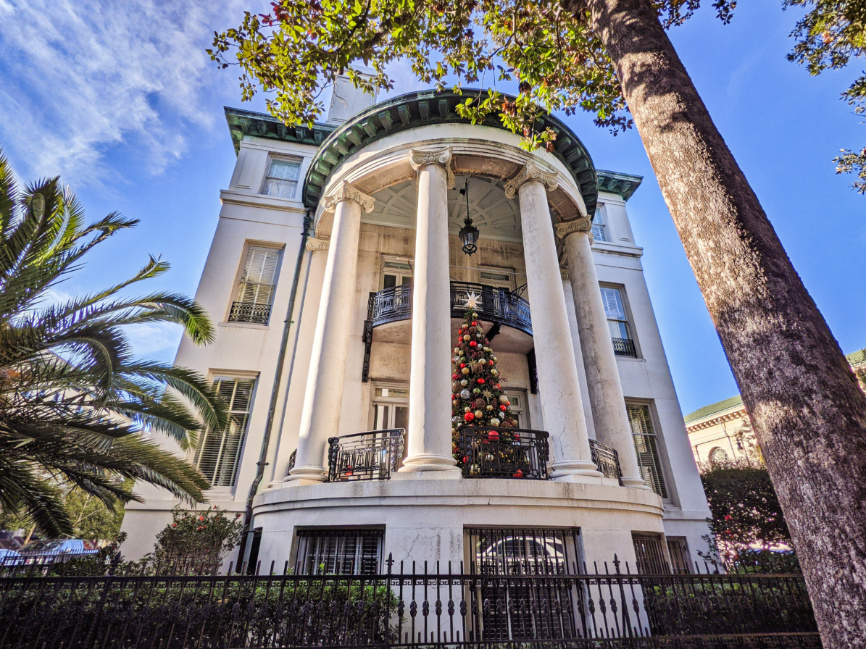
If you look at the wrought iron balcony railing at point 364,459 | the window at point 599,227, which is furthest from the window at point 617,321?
the wrought iron balcony railing at point 364,459

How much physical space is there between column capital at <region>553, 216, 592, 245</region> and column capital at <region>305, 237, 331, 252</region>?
679cm

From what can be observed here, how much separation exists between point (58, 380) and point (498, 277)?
37.9 feet

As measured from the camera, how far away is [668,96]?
12.5ft

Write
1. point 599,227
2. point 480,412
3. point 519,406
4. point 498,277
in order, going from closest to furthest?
point 480,412 < point 519,406 < point 498,277 < point 599,227

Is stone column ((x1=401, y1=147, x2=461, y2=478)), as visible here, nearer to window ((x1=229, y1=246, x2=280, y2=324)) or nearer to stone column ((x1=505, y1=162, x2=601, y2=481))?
stone column ((x1=505, y1=162, x2=601, y2=481))

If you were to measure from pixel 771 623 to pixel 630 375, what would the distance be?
939 centimetres

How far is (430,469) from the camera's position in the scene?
6.94 metres

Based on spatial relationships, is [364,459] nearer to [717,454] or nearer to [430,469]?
[430,469]

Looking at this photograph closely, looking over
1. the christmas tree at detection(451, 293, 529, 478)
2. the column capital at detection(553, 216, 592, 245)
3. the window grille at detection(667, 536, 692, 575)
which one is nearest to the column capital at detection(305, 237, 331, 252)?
the christmas tree at detection(451, 293, 529, 478)

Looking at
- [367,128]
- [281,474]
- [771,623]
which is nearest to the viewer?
[771,623]

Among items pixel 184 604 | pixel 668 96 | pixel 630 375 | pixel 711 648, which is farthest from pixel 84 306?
pixel 630 375

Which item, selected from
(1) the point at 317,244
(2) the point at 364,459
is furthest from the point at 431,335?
(1) the point at 317,244

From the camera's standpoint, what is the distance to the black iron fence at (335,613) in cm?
398

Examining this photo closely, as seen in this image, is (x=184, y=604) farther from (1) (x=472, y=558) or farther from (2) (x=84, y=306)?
(2) (x=84, y=306)
